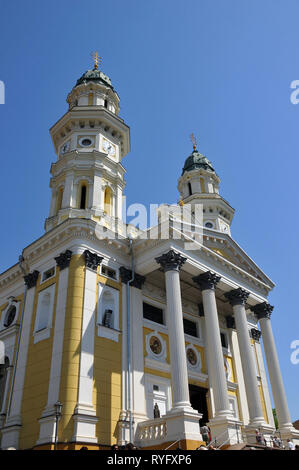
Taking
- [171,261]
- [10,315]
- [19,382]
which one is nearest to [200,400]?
[171,261]

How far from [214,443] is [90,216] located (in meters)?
11.9

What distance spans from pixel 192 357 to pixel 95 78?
19.9 meters

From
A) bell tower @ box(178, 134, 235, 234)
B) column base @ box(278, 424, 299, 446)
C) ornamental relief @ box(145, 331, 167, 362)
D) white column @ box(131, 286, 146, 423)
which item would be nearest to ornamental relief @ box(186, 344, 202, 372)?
ornamental relief @ box(145, 331, 167, 362)

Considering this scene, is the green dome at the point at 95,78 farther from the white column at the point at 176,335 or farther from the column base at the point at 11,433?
the column base at the point at 11,433

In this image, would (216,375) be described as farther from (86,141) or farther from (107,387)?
(86,141)

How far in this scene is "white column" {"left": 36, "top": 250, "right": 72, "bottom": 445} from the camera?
47.7 ft

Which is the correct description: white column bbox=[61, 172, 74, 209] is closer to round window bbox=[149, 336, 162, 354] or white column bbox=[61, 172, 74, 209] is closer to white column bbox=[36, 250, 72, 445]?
white column bbox=[36, 250, 72, 445]

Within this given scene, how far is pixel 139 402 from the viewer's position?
16.8 meters
